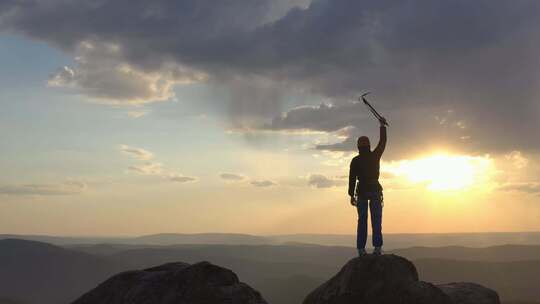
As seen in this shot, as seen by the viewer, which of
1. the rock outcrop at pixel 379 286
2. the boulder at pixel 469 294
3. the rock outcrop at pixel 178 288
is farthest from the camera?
the boulder at pixel 469 294

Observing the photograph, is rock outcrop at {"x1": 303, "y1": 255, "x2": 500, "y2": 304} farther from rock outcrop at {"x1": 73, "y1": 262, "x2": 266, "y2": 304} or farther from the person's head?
the person's head

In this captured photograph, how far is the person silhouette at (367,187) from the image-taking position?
14375 millimetres

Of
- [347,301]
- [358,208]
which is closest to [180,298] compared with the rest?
[347,301]

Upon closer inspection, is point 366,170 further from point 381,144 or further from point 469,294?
point 469,294

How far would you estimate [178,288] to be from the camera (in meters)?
11.7

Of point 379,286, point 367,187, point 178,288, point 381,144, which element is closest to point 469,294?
point 379,286

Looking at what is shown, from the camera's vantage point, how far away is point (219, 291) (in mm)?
11492

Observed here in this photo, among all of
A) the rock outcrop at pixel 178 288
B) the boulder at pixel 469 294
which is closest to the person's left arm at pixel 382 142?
the boulder at pixel 469 294

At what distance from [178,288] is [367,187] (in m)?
5.77

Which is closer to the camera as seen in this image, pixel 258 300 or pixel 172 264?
pixel 258 300

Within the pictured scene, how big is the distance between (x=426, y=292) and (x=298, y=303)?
423 feet

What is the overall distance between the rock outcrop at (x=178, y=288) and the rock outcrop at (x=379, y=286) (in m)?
2.65

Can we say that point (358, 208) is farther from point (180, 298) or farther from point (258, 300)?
point (180, 298)

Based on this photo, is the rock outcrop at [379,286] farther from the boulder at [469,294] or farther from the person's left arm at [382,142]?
the person's left arm at [382,142]
